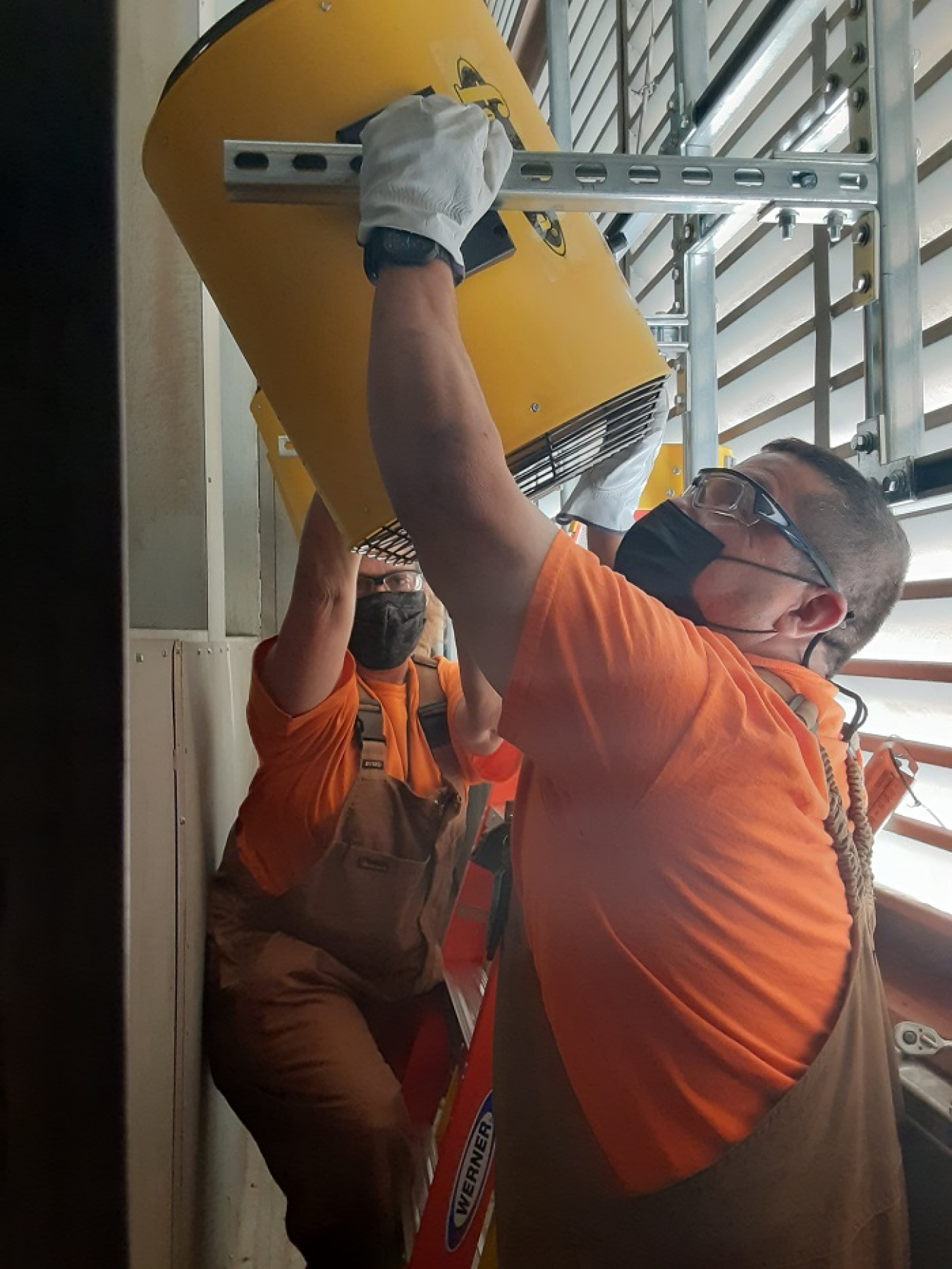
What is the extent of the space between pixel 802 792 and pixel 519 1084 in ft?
2.03

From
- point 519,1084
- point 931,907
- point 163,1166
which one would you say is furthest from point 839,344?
point 163,1166

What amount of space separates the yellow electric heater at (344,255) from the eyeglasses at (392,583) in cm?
108

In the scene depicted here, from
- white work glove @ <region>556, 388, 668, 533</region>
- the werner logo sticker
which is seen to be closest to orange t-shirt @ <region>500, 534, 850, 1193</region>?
white work glove @ <region>556, 388, 668, 533</region>

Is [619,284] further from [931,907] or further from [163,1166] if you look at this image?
[163,1166]

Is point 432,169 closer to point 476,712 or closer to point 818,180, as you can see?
point 818,180

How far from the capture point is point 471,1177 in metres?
1.88

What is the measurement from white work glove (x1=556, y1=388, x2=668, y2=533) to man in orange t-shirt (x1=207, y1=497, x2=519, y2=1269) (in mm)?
481

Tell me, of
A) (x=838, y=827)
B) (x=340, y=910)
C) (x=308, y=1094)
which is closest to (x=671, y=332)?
(x=838, y=827)

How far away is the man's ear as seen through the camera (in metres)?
1.17

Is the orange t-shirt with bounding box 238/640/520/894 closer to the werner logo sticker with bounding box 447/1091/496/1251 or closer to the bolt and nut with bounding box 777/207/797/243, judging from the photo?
the werner logo sticker with bounding box 447/1091/496/1251

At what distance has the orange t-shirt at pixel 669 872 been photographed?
2.85 ft

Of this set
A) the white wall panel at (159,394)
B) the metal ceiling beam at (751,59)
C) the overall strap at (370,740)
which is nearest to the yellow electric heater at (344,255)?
the metal ceiling beam at (751,59)

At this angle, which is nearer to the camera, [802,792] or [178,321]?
[802,792]

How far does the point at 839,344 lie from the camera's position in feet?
7.12
